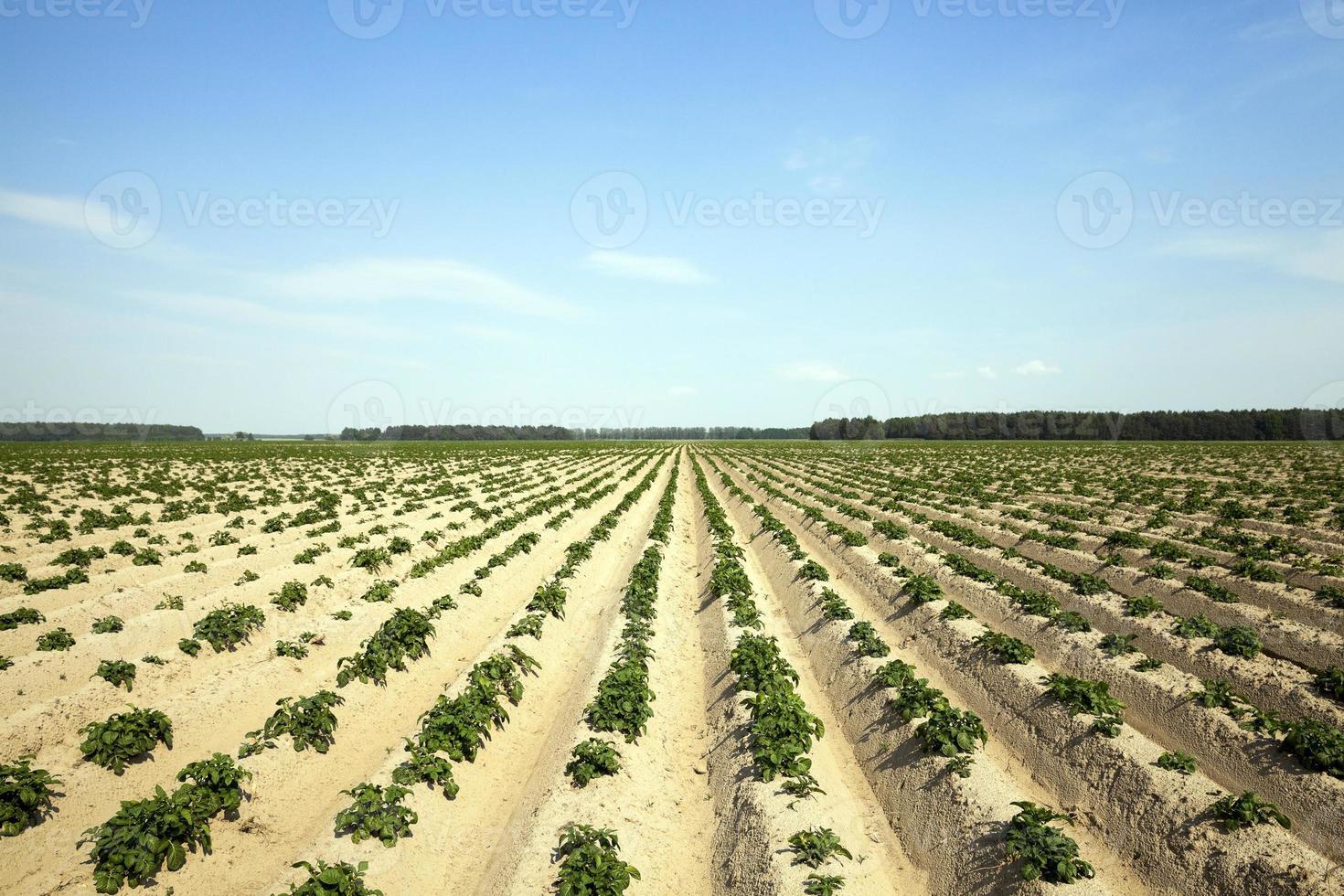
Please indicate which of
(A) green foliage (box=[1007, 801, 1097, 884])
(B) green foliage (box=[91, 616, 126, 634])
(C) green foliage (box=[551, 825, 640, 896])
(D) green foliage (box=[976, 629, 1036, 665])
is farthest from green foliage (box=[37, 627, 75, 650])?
(D) green foliage (box=[976, 629, 1036, 665])

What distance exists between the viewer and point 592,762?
8703 mm

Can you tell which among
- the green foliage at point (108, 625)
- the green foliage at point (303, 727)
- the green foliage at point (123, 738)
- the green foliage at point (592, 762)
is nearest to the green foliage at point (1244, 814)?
the green foliage at point (592, 762)

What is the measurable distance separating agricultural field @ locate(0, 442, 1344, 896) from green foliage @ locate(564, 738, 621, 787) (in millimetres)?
42

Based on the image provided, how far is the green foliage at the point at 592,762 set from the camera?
857 cm

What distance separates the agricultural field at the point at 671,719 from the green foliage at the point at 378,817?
0.05m

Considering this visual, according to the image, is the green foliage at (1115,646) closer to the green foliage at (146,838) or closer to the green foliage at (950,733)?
the green foliage at (950,733)

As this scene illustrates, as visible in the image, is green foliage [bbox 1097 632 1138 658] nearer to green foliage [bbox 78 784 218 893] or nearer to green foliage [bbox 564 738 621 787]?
green foliage [bbox 564 738 621 787]

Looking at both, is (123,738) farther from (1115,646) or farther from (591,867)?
(1115,646)

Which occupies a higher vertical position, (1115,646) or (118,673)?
(1115,646)

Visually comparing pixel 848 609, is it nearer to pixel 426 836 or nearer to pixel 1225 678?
pixel 1225 678

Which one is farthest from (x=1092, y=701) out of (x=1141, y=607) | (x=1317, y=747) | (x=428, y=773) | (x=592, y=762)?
(x=428, y=773)

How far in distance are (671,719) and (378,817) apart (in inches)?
205

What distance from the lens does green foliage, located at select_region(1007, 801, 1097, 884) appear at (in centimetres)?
636

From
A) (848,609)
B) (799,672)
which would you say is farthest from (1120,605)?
(799,672)
